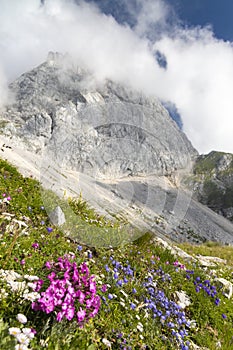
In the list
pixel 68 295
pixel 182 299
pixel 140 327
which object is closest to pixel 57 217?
pixel 182 299

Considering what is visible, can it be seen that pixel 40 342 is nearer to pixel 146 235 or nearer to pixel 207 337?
pixel 207 337

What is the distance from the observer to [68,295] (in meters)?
3.49

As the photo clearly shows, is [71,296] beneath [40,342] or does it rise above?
above

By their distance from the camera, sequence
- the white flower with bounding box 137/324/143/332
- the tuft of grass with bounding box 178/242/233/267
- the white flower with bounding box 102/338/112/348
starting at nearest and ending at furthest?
the white flower with bounding box 102/338/112/348
the white flower with bounding box 137/324/143/332
the tuft of grass with bounding box 178/242/233/267

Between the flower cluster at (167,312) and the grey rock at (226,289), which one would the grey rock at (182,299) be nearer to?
the flower cluster at (167,312)

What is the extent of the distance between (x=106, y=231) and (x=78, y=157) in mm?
3224

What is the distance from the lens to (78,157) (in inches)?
443

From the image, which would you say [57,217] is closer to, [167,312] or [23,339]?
[167,312]

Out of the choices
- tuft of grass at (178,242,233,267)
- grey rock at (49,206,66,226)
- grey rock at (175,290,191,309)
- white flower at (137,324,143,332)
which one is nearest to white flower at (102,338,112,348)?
white flower at (137,324,143,332)

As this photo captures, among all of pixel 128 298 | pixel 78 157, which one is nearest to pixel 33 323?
pixel 128 298

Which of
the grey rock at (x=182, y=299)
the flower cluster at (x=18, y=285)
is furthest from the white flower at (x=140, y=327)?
the grey rock at (x=182, y=299)

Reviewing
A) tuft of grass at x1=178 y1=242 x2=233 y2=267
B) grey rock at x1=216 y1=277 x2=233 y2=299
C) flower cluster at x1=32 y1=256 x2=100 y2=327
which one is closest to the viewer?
flower cluster at x1=32 y1=256 x2=100 y2=327

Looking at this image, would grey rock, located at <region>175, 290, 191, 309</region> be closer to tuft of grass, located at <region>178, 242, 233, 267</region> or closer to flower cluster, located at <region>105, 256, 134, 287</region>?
flower cluster, located at <region>105, 256, 134, 287</region>

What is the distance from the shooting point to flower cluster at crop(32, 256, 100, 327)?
11.3 ft
